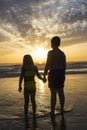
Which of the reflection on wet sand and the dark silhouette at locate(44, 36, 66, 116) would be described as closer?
the reflection on wet sand

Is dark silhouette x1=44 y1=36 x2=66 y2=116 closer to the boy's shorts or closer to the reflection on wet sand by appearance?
the boy's shorts

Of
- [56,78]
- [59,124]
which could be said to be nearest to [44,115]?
[59,124]

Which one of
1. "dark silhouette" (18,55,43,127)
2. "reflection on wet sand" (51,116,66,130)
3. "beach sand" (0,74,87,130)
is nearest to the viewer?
"reflection on wet sand" (51,116,66,130)

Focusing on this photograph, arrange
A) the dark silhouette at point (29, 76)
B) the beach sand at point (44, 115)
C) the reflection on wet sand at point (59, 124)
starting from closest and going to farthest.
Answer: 1. the reflection on wet sand at point (59, 124)
2. the beach sand at point (44, 115)
3. the dark silhouette at point (29, 76)

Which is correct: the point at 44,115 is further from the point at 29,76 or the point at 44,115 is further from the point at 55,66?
the point at 55,66

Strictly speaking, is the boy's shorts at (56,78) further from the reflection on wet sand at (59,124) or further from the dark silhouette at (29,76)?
the reflection on wet sand at (59,124)

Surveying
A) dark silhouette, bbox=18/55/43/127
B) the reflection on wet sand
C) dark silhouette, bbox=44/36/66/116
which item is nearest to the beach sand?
the reflection on wet sand

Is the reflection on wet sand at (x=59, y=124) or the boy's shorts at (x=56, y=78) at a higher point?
the boy's shorts at (x=56, y=78)

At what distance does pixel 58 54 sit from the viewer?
8.20 metres

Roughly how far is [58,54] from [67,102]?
10.4ft

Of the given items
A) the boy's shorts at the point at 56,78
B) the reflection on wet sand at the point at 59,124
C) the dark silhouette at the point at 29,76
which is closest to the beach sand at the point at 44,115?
the reflection on wet sand at the point at 59,124

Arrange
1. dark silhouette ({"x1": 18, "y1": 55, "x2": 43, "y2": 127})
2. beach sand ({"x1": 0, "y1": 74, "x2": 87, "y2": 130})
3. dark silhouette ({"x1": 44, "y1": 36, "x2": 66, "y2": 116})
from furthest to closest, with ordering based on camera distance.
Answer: dark silhouette ({"x1": 18, "y1": 55, "x2": 43, "y2": 127}), dark silhouette ({"x1": 44, "y1": 36, "x2": 66, "y2": 116}), beach sand ({"x1": 0, "y1": 74, "x2": 87, "y2": 130})

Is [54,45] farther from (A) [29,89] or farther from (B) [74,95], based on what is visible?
(B) [74,95]

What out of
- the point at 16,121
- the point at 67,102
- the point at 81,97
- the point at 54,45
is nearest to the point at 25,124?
the point at 16,121
